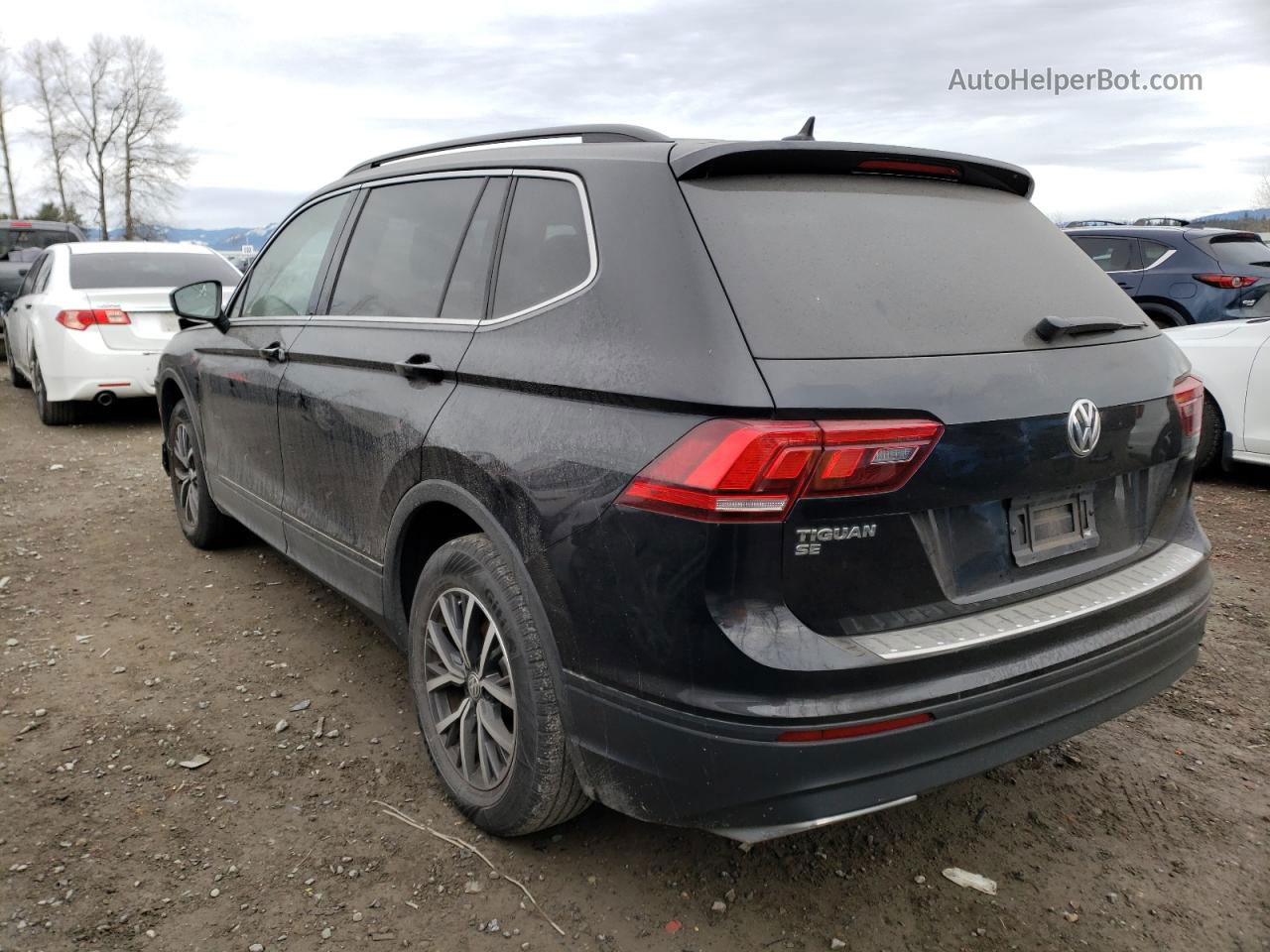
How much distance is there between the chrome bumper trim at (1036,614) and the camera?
6.60 feet

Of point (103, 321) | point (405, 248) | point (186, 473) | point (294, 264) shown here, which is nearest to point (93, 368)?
point (103, 321)

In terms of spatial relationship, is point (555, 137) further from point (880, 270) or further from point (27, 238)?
point (27, 238)

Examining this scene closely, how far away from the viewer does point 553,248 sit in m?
2.53

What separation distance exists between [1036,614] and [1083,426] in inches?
17.2

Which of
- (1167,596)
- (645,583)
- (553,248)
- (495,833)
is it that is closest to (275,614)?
(495,833)

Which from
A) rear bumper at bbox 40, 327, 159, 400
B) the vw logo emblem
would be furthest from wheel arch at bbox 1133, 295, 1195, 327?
rear bumper at bbox 40, 327, 159, 400

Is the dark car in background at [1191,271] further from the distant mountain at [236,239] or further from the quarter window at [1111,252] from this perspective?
the distant mountain at [236,239]

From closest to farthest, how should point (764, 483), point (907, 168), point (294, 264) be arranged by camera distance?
point (764, 483), point (907, 168), point (294, 264)

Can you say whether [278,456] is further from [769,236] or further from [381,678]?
[769,236]

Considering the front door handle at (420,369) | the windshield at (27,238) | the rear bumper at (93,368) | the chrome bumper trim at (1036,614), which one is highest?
the windshield at (27,238)

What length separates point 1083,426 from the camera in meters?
2.24

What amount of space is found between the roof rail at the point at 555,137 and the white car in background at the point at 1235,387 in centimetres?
461

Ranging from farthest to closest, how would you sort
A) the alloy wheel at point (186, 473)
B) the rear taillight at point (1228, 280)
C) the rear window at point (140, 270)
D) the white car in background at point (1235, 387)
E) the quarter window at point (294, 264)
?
the rear taillight at point (1228, 280), the rear window at point (140, 270), the white car in background at point (1235, 387), the alloy wheel at point (186, 473), the quarter window at point (294, 264)

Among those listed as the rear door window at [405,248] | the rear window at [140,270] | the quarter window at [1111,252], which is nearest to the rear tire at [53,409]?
the rear window at [140,270]
